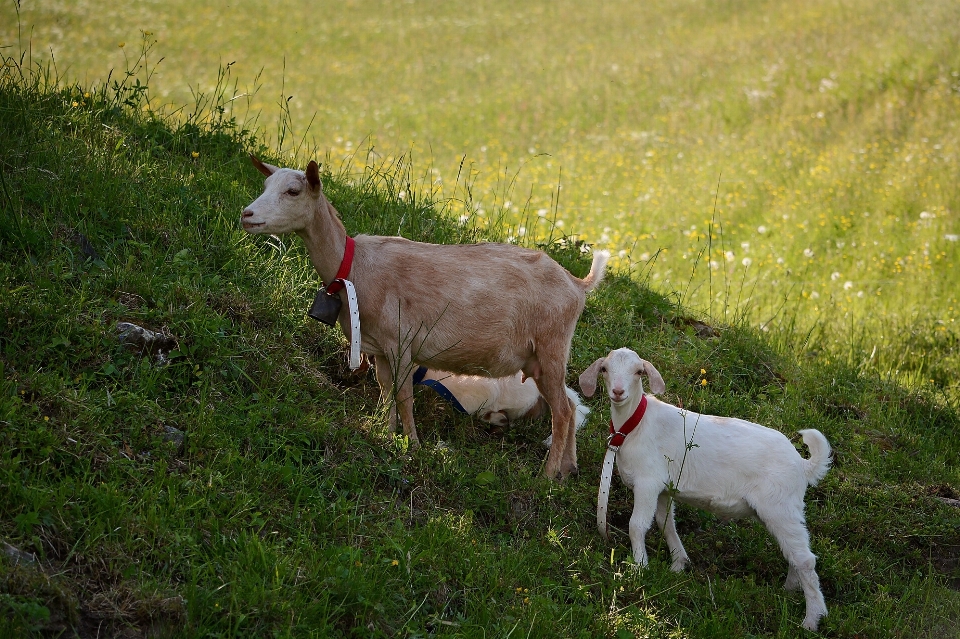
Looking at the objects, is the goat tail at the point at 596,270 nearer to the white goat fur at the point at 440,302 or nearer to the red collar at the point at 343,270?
the white goat fur at the point at 440,302

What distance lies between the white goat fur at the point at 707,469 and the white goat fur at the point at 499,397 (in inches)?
29.1

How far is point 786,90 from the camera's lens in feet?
53.7

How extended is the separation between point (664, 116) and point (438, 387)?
12.2 m

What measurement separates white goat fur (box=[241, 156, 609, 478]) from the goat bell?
0.14m

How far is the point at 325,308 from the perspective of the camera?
16.1 feet

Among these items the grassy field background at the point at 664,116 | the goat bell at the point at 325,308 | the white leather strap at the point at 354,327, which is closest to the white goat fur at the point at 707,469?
the white leather strap at the point at 354,327

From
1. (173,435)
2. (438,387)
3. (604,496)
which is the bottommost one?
(604,496)

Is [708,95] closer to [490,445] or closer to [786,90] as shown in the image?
[786,90]

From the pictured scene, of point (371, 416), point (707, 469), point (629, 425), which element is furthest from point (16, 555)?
point (707, 469)

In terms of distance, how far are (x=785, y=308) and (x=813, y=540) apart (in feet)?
13.2

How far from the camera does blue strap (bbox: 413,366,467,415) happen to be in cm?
561

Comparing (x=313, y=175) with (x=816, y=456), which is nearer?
(x=313, y=175)

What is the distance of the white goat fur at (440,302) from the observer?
497 centimetres

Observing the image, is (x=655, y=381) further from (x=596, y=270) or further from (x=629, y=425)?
(x=596, y=270)
